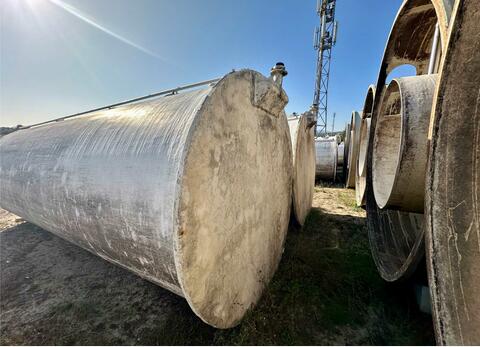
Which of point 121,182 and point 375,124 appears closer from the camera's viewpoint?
point 121,182

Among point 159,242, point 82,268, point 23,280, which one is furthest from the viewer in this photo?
point 82,268

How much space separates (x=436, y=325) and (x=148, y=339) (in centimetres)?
220

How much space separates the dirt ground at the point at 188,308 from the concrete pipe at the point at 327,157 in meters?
6.11

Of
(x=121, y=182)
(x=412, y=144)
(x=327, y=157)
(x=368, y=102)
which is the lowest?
(x=327, y=157)

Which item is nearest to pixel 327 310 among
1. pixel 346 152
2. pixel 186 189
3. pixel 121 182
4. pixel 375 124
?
pixel 186 189

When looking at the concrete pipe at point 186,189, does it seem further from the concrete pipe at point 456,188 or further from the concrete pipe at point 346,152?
the concrete pipe at point 346,152

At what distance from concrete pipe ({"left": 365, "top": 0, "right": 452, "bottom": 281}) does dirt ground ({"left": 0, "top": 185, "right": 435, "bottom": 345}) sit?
35 cm

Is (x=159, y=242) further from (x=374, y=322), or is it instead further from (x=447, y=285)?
(x=374, y=322)

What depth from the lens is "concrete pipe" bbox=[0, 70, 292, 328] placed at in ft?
4.65

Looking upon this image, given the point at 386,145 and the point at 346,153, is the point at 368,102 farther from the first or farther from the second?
the point at 346,153

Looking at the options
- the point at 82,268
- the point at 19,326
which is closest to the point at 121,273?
the point at 82,268

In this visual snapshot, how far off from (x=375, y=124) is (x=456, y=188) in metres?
2.30

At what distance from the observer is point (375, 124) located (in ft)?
11.1

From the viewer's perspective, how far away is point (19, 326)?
223 centimetres
